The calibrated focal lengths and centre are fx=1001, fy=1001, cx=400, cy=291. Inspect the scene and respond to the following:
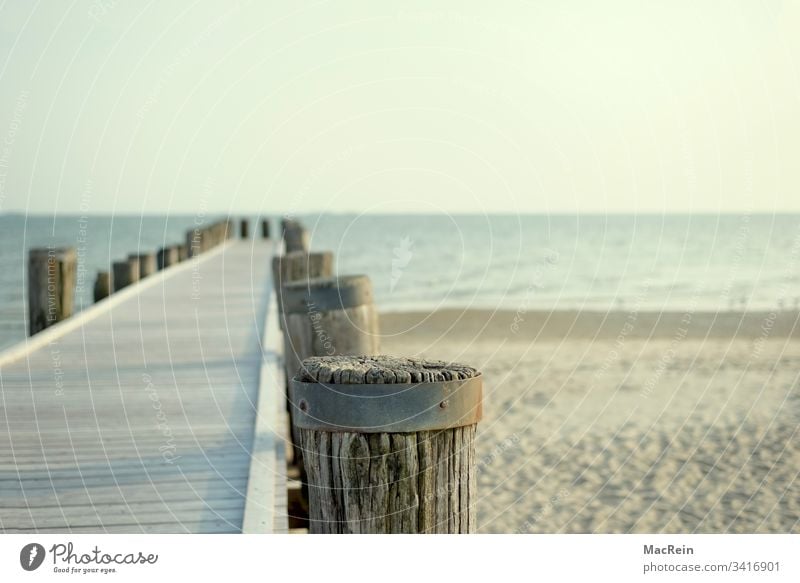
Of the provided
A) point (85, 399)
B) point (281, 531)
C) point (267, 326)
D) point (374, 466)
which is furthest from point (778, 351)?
point (374, 466)

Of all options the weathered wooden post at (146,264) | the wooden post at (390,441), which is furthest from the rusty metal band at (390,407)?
the weathered wooden post at (146,264)

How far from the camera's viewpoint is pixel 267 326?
873cm

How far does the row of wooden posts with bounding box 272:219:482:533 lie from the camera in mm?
2447

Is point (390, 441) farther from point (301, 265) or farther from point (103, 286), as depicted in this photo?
point (103, 286)

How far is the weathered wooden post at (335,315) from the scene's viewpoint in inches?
202

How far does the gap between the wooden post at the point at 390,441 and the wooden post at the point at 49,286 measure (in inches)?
306

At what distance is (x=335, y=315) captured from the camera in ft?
16.9

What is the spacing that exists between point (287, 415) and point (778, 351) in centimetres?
1247

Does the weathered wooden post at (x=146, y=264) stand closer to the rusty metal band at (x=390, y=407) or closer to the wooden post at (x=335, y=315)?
the wooden post at (x=335, y=315)

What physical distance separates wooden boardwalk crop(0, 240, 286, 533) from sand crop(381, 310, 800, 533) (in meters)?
1.04

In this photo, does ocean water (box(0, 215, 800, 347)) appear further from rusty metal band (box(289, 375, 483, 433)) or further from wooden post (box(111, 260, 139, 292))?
rusty metal band (box(289, 375, 483, 433))

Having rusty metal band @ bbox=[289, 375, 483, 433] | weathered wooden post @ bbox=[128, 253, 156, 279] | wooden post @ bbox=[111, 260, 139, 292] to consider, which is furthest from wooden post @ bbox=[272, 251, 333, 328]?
weathered wooden post @ bbox=[128, 253, 156, 279]

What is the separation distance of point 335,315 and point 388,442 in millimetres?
Result: 2741

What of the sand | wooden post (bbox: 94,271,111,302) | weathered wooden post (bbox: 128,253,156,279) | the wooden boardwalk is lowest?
the sand
